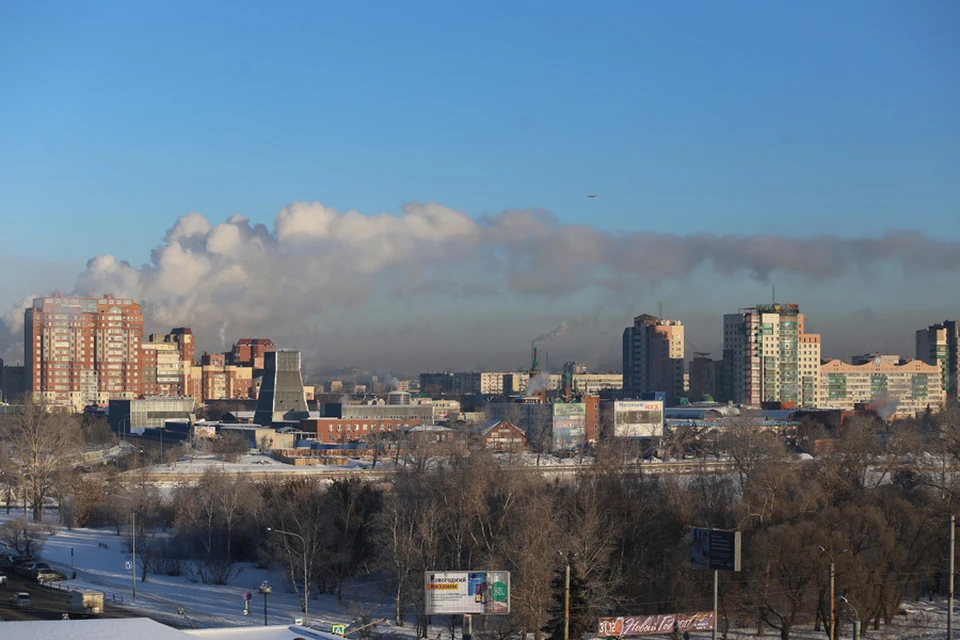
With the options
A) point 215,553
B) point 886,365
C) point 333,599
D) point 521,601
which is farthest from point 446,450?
point 886,365

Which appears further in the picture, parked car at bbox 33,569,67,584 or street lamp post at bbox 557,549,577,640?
parked car at bbox 33,569,67,584

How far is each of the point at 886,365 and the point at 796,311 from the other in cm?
1341

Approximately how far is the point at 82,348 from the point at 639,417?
188 ft

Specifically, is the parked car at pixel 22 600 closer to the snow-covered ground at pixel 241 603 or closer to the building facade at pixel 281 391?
the snow-covered ground at pixel 241 603

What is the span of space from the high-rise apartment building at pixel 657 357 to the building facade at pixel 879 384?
809 inches

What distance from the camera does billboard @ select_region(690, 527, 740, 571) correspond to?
76.2 feet

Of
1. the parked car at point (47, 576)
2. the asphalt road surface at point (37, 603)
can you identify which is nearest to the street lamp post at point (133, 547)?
the asphalt road surface at point (37, 603)

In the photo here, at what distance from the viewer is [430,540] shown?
3020cm

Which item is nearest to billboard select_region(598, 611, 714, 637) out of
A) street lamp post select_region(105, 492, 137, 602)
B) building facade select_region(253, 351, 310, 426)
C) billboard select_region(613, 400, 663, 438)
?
street lamp post select_region(105, 492, 137, 602)

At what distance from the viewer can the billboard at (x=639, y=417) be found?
90.2 m

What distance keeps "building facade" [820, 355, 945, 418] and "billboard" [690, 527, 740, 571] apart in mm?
107803

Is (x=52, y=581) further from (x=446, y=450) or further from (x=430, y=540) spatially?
(x=446, y=450)

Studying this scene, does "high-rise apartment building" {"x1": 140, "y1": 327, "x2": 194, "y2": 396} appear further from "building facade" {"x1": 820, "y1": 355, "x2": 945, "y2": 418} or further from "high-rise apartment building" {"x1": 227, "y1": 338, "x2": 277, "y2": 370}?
"building facade" {"x1": 820, "y1": 355, "x2": 945, "y2": 418}

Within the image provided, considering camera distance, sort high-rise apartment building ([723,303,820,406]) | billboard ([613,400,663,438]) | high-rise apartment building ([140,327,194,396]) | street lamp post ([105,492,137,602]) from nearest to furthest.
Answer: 1. street lamp post ([105,492,137,602])
2. billboard ([613,400,663,438])
3. high-rise apartment building ([723,303,820,406])
4. high-rise apartment building ([140,327,194,396])
